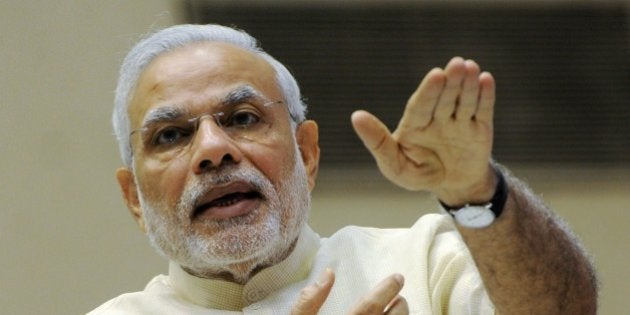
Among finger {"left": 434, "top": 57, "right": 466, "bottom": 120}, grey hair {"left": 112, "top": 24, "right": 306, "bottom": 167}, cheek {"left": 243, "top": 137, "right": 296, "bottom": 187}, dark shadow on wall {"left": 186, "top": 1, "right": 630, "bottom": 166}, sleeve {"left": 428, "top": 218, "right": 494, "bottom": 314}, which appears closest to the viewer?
finger {"left": 434, "top": 57, "right": 466, "bottom": 120}

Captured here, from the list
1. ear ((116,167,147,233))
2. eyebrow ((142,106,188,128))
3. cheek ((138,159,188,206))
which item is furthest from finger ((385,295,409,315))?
ear ((116,167,147,233))

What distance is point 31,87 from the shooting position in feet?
14.7

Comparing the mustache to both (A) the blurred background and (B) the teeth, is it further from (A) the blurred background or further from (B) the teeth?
(A) the blurred background

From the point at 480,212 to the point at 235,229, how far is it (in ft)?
1.90

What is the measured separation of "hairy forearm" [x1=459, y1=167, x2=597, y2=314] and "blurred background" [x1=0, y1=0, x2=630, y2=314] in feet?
7.94

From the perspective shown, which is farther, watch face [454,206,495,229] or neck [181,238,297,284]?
neck [181,238,297,284]

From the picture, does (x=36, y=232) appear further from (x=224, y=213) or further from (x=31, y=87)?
(x=224, y=213)

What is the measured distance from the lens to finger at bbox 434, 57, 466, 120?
1839mm

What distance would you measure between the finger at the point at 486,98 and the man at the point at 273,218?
12 centimetres

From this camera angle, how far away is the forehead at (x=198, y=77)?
252 centimetres

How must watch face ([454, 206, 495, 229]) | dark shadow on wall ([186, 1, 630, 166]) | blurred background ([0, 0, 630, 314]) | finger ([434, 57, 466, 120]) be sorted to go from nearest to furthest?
finger ([434, 57, 466, 120])
watch face ([454, 206, 495, 229])
blurred background ([0, 0, 630, 314])
dark shadow on wall ([186, 1, 630, 166])

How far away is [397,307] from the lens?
6.77ft

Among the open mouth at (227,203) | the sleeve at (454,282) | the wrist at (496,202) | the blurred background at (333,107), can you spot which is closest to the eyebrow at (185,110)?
the open mouth at (227,203)

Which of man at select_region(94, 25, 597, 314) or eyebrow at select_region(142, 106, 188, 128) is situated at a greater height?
eyebrow at select_region(142, 106, 188, 128)
